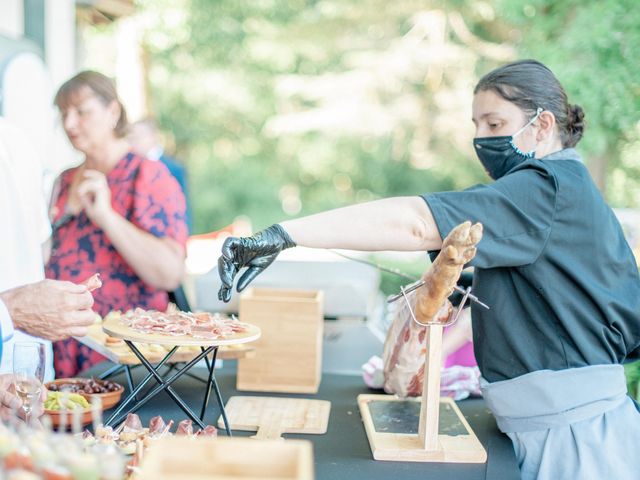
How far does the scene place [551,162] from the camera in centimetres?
180

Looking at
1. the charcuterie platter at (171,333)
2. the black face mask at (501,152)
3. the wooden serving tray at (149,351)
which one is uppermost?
the black face mask at (501,152)

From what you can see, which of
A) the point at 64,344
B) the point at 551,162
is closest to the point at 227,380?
the point at 64,344

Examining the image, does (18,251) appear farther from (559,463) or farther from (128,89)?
(128,89)

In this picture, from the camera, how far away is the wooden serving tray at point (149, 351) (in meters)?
2.18

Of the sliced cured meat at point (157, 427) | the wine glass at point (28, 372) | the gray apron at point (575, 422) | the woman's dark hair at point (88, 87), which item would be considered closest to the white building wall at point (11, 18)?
the woman's dark hair at point (88, 87)

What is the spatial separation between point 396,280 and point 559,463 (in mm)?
5765

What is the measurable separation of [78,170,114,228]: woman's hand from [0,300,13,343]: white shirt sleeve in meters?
1.23

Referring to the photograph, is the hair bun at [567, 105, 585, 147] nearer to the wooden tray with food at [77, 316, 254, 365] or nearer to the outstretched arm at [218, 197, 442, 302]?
the outstretched arm at [218, 197, 442, 302]

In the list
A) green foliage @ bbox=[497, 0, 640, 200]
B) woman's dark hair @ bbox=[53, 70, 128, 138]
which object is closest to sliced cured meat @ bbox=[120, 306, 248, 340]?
woman's dark hair @ bbox=[53, 70, 128, 138]

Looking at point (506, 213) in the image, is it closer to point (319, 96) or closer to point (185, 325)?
point (185, 325)

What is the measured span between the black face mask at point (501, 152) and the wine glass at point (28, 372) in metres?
1.26

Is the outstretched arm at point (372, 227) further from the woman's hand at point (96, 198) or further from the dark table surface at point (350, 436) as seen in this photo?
the woman's hand at point (96, 198)

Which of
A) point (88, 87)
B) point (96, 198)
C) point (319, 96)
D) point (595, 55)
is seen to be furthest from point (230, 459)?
point (319, 96)

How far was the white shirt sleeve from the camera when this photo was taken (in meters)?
1.56
